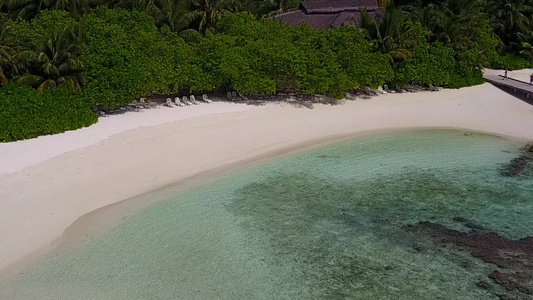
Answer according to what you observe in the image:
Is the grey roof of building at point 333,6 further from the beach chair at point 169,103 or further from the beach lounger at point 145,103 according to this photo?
the beach lounger at point 145,103

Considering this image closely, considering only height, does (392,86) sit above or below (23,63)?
below

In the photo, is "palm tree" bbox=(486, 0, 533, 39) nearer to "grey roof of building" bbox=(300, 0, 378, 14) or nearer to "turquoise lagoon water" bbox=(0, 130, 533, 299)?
"grey roof of building" bbox=(300, 0, 378, 14)

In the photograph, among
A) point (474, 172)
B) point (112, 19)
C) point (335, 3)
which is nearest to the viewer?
point (474, 172)

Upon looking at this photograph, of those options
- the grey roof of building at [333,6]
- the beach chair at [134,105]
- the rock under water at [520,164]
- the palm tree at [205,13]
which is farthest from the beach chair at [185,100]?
the rock under water at [520,164]

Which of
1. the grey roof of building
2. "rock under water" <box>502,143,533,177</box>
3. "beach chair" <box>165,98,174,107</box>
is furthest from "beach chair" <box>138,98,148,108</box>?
"rock under water" <box>502,143,533,177</box>

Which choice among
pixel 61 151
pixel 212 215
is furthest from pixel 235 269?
pixel 61 151

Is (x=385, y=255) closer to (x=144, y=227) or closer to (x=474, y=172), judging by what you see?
(x=144, y=227)
